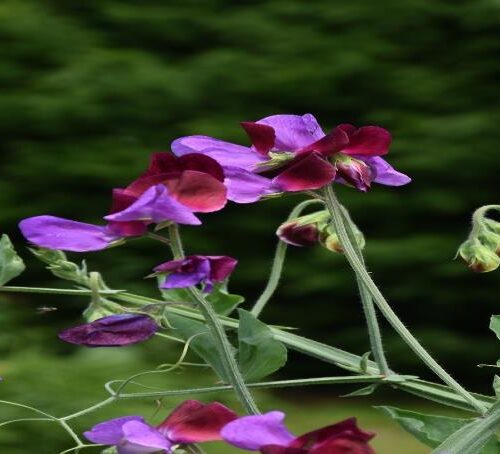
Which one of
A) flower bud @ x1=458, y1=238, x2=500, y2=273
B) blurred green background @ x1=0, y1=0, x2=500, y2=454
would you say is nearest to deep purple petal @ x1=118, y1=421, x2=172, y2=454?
flower bud @ x1=458, y1=238, x2=500, y2=273

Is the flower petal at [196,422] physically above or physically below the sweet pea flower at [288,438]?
below

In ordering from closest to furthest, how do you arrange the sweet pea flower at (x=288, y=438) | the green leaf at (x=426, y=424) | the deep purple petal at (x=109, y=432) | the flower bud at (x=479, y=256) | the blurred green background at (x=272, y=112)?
the sweet pea flower at (x=288, y=438) → the deep purple petal at (x=109, y=432) → the green leaf at (x=426, y=424) → the flower bud at (x=479, y=256) → the blurred green background at (x=272, y=112)

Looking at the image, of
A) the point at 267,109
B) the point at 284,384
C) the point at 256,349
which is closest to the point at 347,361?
the point at 284,384

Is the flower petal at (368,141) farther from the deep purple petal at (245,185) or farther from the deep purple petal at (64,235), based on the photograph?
the deep purple petal at (64,235)

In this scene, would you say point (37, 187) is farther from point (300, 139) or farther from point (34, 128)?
point (300, 139)

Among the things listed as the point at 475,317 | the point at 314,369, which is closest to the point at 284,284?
the point at 314,369

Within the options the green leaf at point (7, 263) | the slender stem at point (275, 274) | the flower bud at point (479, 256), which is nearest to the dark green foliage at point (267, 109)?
the slender stem at point (275, 274)
